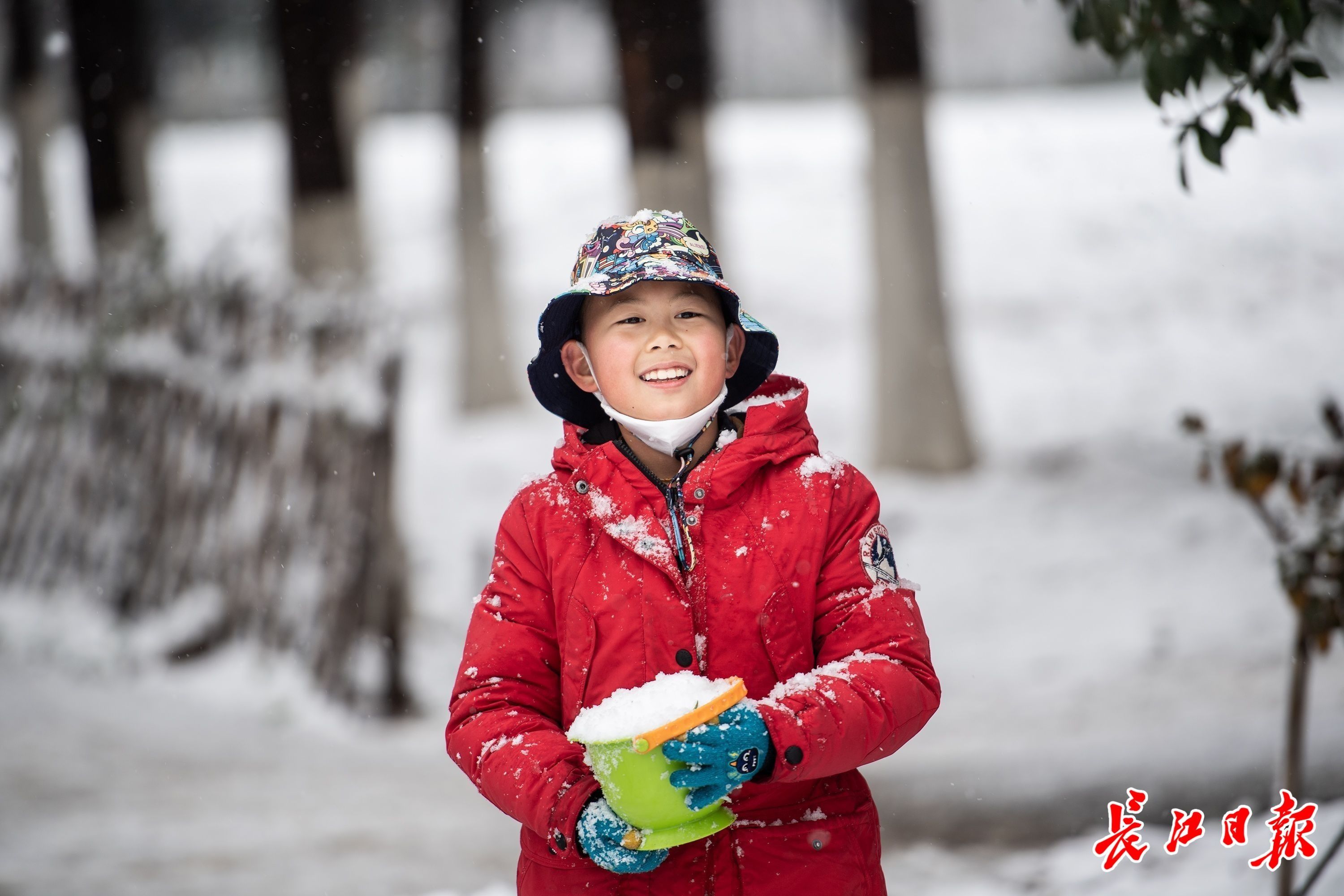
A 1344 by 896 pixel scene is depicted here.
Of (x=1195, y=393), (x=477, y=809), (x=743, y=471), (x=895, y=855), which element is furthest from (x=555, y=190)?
(x=743, y=471)

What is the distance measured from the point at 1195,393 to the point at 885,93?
2.83 metres

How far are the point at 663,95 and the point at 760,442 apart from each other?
14.8 feet

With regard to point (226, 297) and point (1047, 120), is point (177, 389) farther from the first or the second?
point (1047, 120)

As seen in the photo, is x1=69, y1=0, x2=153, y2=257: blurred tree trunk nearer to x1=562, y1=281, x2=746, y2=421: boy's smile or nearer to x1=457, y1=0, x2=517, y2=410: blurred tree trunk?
x1=457, y1=0, x2=517, y2=410: blurred tree trunk

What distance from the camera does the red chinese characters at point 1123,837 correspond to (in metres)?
3.14

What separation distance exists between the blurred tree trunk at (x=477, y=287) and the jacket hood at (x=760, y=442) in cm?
724

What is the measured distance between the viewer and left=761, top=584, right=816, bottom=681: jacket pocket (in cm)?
180

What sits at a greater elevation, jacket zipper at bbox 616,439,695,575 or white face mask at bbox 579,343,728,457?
white face mask at bbox 579,343,728,457

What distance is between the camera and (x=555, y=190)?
10.5 meters

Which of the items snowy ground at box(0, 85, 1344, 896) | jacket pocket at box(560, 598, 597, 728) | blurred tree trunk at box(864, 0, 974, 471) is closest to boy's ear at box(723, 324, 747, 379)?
jacket pocket at box(560, 598, 597, 728)

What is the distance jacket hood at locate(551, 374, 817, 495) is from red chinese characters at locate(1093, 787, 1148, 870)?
159 cm

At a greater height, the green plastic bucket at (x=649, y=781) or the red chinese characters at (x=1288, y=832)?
the green plastic bucket at (x=649, y=781)

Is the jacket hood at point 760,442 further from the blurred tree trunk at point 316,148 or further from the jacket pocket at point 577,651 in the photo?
the blurred tree trunk at point 316,148

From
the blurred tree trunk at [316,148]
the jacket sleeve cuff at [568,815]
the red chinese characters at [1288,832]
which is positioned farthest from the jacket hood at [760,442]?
the blurred tree trunk at [316,148]
